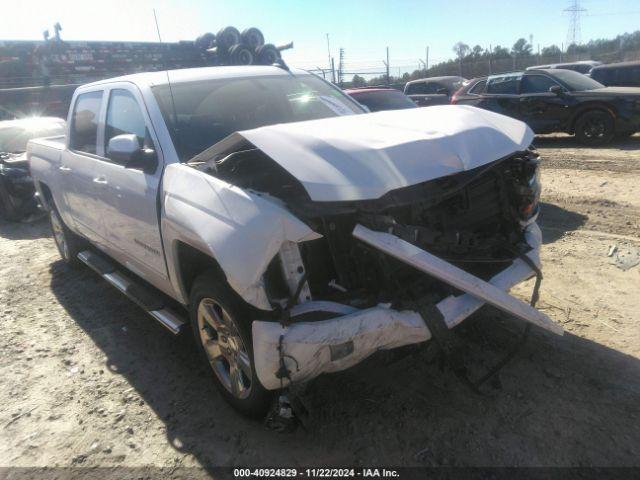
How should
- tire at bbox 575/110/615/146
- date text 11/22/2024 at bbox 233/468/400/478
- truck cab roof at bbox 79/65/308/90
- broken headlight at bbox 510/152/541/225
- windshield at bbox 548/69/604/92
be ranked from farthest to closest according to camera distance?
windshield at bbox 548/69/604/92
tire at bbox 575/110/615/146
truck cab roof at bbox 79/65/308/90
broken headlight at bbox 510/152/541/225
date text 11/22/2024 at bbox 233/468/400/478

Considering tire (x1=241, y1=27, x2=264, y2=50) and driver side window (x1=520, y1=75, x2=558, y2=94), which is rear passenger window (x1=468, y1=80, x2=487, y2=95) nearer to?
driver side window (x1=520, y1=75, x2=558, y2=94)

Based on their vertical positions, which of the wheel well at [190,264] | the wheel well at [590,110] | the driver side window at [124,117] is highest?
the driver side window at [124,117]

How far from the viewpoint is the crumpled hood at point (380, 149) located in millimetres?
2270

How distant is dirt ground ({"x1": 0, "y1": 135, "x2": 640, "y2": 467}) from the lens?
2527mm

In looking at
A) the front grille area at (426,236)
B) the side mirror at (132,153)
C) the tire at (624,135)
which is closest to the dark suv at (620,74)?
the tire at (624,135)

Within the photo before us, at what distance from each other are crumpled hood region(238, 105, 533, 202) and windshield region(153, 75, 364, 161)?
801mm

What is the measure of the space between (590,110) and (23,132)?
11.3 metres

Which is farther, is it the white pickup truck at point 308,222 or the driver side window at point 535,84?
the driver side window at point 535,84

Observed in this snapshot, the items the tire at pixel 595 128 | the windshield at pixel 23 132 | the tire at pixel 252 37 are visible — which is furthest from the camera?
the tire at pixel 252 37

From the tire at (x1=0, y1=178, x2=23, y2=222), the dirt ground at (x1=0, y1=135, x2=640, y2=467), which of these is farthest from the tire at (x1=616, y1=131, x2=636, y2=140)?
the tire at (x1=0, y1=178, x2=23, y2=222)

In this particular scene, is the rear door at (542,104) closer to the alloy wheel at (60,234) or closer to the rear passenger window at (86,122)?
the rear passenger window at (86,122)

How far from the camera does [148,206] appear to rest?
10.5 feet

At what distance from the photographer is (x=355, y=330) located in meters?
2.27

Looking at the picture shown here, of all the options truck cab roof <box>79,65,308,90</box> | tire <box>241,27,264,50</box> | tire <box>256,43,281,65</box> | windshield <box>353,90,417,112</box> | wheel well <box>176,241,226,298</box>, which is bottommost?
wheel well <box>176,241,226,298</box>
